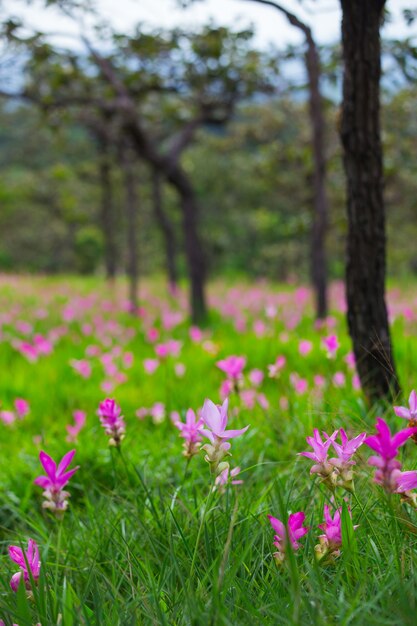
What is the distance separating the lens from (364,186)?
3119mm

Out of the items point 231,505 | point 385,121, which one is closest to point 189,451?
point 231,505

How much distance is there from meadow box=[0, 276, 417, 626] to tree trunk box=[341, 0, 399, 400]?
21 centimetres

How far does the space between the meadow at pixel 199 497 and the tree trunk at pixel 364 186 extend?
0.21 metres

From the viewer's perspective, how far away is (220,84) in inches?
396

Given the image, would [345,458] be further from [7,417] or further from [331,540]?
[7,417]

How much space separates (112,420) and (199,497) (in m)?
0.60

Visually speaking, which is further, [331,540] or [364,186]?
[364,186]

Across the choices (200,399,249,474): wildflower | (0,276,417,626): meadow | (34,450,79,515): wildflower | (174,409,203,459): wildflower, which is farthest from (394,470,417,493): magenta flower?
(34,450,79,515): wildflower

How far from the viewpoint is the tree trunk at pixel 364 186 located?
2.95 meters

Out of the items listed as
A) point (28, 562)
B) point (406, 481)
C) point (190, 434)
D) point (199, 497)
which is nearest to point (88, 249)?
point (199, 497)

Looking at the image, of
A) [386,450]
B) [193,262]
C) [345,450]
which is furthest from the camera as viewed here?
[193,262]

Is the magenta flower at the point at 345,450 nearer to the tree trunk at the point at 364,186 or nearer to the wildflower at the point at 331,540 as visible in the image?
the wildflower at the point at 331,540

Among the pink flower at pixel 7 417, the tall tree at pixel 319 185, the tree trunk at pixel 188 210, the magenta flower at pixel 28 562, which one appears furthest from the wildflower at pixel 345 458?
the tree trunk at pixel 188 210

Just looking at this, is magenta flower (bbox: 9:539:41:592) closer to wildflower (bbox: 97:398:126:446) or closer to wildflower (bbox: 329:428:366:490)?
wildflower (bbox: 97:398:126:446)
